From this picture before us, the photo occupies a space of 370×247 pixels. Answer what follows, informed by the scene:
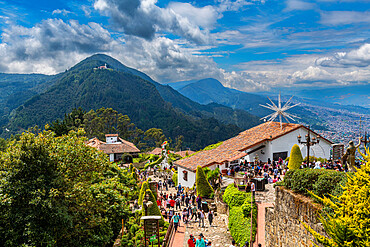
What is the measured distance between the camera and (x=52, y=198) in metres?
9.88

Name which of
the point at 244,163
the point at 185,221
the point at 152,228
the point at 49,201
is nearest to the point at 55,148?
the point at 49,201

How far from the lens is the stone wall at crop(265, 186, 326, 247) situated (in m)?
7.43

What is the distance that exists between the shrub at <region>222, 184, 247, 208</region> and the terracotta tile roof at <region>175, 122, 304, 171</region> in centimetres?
699

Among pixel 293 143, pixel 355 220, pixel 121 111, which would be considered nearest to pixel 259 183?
pixel 355 220

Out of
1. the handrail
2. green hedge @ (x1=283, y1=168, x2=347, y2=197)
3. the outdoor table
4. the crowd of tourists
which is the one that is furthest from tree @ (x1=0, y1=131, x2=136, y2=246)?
green hedge @ (x1=283, y1=168, x2=347, y2=197)

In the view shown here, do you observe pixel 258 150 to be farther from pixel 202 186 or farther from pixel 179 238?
pixel 179 238

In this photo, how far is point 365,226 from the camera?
13.9ft

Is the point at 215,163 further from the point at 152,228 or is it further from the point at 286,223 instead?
the point at 286,223

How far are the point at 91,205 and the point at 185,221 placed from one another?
309 inches

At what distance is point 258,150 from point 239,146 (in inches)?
74.9

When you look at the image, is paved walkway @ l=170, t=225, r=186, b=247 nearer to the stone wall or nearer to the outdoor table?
the outdoor table

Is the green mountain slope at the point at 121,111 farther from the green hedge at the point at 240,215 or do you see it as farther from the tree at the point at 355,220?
the tree at the point at 355,220

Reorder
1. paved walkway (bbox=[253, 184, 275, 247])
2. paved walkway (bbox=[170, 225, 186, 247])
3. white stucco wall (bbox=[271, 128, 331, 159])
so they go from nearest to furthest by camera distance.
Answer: paved walkway (bbox=[253, 184, 275, 247]) < paved walkway (bbox=[170, 225, 186, 247]) < white stucco wall (bbox=[271, 128, 331, 159])

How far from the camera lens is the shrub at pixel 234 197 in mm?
15430
